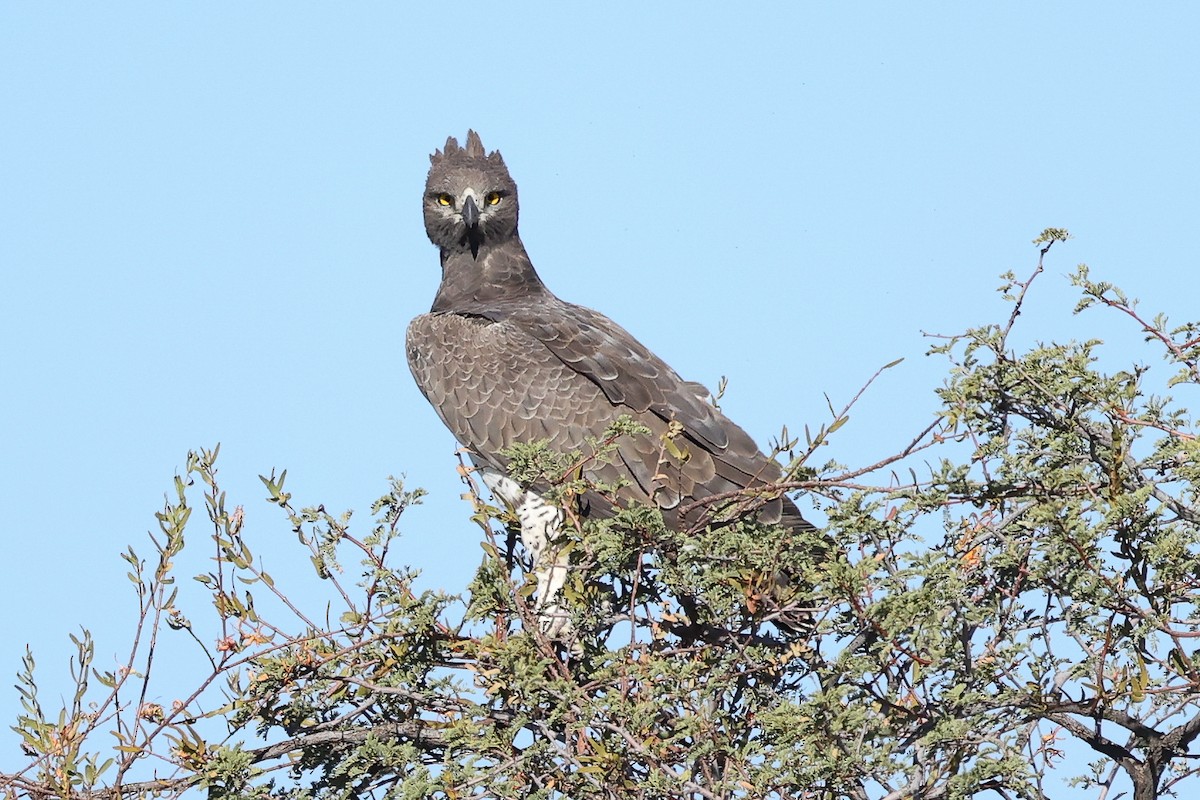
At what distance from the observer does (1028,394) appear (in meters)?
4.73

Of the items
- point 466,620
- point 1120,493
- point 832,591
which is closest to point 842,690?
point 832,591

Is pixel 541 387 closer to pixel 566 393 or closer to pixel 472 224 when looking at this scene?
pixel 566 393

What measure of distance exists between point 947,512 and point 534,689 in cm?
148

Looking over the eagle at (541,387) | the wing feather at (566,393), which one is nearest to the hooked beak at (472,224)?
the eagle at (541,387)

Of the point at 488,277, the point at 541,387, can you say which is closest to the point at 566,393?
the point at 541,387

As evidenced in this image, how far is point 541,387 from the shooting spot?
7.86m

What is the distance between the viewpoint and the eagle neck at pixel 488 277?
29.7ft

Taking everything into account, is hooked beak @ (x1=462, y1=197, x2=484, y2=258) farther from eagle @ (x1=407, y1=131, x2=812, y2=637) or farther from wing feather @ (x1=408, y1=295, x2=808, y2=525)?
wing feather @ (x1=408, y1=295, x2=808, y2=525)

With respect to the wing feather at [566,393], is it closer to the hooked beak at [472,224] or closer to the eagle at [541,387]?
the eagle at [541,387]

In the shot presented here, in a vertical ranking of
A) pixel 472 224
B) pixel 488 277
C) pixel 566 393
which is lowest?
pixel 566 393

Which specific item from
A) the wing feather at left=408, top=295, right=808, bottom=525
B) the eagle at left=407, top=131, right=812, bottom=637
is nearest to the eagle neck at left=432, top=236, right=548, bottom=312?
the eagle at left=407, top=131, right=812, bottom=637

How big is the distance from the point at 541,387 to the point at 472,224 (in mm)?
1603

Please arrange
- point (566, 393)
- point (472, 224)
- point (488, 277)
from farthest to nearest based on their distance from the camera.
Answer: point (488, 277), point (472, 224), point (566, 393)

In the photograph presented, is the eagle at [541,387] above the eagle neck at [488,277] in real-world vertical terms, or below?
below
